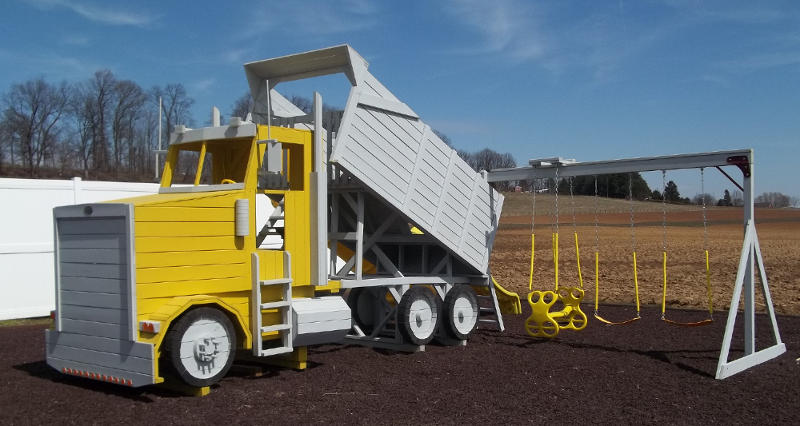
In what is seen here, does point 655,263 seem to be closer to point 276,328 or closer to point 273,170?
point 276,328

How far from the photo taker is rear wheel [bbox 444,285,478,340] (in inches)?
441

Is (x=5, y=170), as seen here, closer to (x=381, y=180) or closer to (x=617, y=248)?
(x=617, y=248)

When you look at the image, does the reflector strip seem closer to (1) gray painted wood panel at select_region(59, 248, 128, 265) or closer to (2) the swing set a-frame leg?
(1) gray painted wood panel at select_region(59, 248, 128, 265)

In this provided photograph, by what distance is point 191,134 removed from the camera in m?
9.29

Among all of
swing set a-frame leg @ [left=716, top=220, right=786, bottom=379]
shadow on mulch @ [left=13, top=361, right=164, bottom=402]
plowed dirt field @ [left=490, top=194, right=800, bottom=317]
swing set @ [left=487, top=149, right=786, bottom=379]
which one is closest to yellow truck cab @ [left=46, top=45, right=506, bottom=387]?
shadow on mulch @ [left=13, top=361, right=164, bottom=402]

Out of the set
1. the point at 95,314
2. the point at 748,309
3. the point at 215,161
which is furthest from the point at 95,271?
the point at 748,309

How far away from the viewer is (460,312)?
37.6 ft

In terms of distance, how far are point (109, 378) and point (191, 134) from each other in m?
3.25

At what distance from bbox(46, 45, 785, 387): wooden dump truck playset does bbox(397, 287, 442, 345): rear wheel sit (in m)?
0.03

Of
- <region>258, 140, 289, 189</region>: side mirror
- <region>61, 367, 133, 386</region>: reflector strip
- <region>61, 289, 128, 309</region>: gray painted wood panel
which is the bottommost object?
<region>61, 367, 133, 386</region>: reflector strip

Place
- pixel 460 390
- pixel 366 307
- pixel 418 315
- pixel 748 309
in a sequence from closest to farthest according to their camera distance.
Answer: pixel 460 390 < pixel 748 309 < pixel 418 315 < pixel 366 307

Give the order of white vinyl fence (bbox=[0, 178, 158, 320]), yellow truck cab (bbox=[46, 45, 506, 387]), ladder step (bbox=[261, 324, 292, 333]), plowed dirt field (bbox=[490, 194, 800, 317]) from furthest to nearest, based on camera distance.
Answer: plowed dirt field (bbox=[490, 194, 800, 317]), white vinyl fence (bbox=[0, 178, 158, 320]), ladder step (bbox=[261, 324, 292, 333]), yellow truck cab (bbox=[46, 45, 506, 387])

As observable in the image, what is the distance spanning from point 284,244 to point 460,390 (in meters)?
2.77

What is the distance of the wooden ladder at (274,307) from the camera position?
831 centimetres
